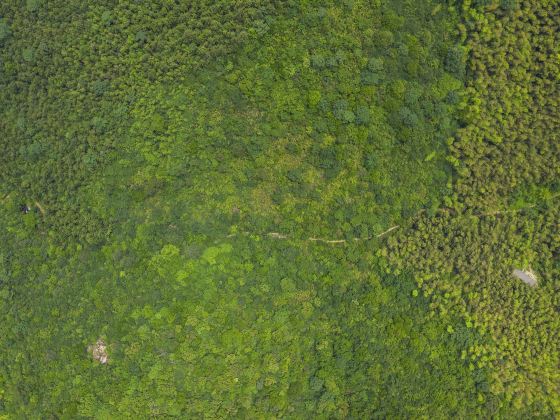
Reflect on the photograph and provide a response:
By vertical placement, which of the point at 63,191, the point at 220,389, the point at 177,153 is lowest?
the point at 220,389

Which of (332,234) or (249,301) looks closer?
(249,301)

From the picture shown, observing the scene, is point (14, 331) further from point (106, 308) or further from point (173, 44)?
point (173, 44)

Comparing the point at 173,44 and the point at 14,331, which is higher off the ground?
the point at 173,44

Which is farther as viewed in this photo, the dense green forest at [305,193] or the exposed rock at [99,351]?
the dense green forest at [305,193]

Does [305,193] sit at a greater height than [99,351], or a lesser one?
greater

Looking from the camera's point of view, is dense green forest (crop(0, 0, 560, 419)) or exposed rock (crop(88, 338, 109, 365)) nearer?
exposed rock (crop(88, 338, 109, 365))

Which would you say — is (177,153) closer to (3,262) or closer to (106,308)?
(106,308)

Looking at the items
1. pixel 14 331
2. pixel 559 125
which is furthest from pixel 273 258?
pixel 559 125

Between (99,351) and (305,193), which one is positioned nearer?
(99,351)
